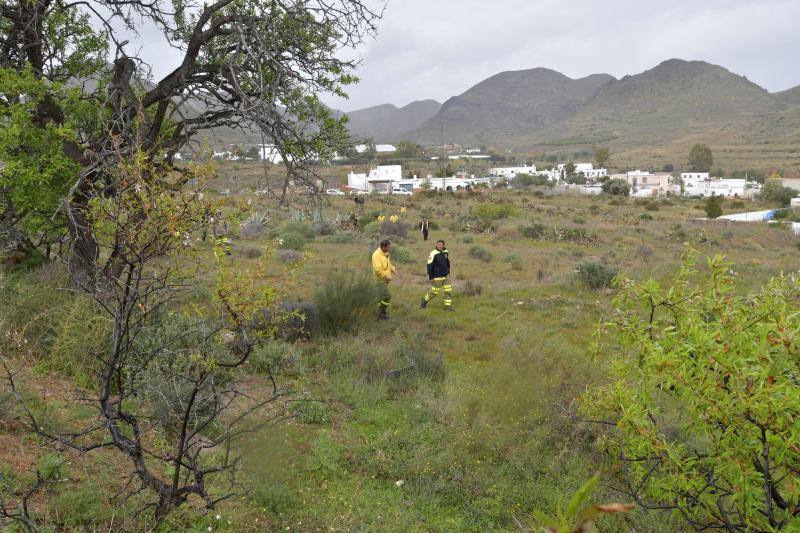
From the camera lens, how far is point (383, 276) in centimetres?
948

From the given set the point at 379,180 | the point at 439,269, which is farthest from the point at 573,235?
the point at 379,180

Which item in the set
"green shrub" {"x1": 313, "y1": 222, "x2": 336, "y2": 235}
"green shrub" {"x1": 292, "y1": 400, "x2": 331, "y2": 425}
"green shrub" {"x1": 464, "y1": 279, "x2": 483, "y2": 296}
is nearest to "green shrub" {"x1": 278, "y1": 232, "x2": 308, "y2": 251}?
"green shrub" {"x1": 313, "y1": 222, "x2": 336, "y2": 235}

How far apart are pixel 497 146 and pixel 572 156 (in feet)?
139

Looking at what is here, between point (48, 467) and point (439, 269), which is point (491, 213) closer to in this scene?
point (439, 269)

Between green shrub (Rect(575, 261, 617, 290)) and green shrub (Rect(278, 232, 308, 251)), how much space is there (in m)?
10.4

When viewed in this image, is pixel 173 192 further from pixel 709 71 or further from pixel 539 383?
pixel 709 71

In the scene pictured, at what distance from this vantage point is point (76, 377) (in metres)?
5.26

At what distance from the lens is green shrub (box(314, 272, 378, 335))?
27.0ft

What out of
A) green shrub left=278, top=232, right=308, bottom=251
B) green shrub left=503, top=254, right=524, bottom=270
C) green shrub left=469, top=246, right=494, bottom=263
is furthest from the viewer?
green shrub left=278, top=232, right=308, bottom=251

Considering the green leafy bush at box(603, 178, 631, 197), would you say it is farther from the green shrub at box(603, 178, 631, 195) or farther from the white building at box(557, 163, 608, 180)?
the white building at box(557, 163, 608, 180)

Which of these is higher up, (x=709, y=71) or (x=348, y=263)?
(x=709, y=71)

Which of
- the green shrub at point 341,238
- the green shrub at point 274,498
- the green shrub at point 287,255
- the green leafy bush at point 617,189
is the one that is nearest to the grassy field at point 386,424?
the green shrub at point 274,498

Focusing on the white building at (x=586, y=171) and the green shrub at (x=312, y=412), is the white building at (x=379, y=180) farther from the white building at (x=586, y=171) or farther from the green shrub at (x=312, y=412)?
the green shrub at (x=312, y=412)

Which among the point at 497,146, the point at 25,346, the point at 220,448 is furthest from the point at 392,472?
the point at 497,146
